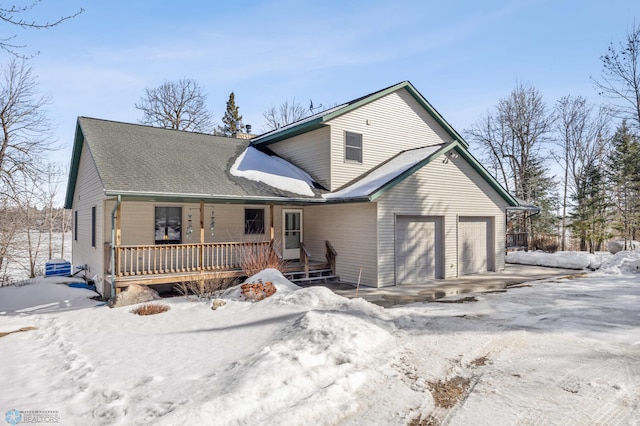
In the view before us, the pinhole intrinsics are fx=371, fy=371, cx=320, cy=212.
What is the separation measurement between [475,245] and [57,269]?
18073mm

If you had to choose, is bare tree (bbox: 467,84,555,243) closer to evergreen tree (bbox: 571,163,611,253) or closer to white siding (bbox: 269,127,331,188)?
evergreen tree (bbox: 571,163,611,253)

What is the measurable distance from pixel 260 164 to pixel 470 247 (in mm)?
8975

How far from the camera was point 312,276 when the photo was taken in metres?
13.3

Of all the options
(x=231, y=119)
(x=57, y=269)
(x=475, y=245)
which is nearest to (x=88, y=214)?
(x=57, y=269)

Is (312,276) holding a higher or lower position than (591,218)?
lower

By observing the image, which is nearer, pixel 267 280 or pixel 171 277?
pixel 267 280

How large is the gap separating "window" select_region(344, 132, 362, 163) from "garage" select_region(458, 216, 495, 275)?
4712 mm

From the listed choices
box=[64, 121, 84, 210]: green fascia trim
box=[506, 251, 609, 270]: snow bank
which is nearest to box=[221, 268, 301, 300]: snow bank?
box=[64, 121, 84, 210]: green fascia trim

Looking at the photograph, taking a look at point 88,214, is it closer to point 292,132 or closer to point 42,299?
point 42,299

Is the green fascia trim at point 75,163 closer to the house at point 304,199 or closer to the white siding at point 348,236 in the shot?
the house at point 304,199

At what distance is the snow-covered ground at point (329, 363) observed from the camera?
12.9 ft

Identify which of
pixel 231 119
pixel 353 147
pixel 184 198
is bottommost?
pixel 184 198

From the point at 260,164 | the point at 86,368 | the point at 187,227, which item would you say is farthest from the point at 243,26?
the point at 86,368

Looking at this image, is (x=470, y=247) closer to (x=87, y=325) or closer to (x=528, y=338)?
(x=528, y=338)
